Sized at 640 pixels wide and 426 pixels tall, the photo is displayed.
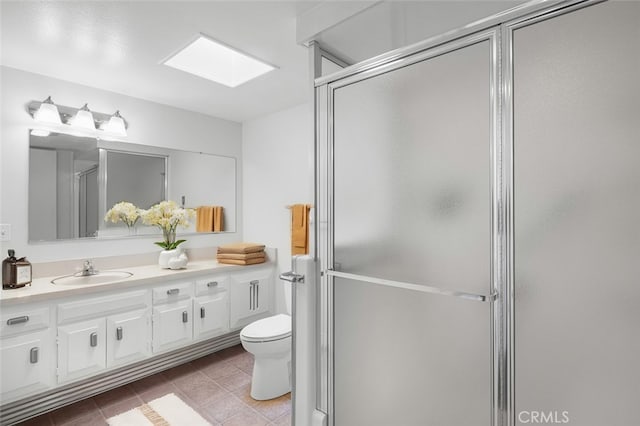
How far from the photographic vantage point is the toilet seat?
2217 mm

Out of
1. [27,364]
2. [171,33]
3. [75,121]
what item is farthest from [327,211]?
[75,121]

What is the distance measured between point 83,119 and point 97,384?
1988 mm

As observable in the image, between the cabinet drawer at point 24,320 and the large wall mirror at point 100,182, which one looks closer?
the cabinet drawer at point 24,320

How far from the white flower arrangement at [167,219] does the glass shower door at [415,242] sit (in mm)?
1973

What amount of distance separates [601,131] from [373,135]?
767mm

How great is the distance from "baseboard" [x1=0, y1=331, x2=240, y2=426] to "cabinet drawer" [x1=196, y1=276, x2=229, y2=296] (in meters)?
0.49

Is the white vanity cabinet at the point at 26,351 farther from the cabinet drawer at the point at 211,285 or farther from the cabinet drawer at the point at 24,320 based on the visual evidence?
the cabinet drawer at the point at 211,285

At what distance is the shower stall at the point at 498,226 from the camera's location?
0.88 m

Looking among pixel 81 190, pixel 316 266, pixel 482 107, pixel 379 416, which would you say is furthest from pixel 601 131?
pixel 81 190

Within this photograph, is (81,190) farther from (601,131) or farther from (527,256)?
(601,131)

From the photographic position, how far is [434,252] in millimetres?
1201

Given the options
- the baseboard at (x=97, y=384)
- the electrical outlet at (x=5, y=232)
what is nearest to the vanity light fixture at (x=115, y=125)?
the electrical outlet at (x=5, y=232)

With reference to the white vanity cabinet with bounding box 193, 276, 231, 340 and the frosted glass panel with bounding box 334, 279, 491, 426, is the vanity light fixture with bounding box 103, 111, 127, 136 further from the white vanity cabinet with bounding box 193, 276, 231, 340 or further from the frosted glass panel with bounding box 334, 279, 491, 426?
the frosted glass panel with bounding box 334, 279, 491, 426

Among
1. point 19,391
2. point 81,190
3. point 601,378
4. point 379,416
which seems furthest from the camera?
point 81,190
